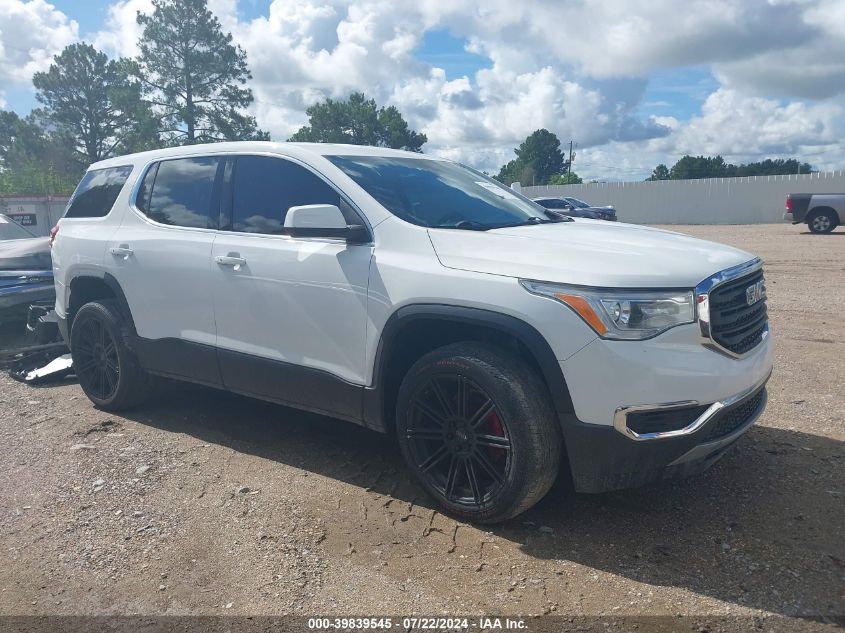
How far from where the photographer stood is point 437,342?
379 cm

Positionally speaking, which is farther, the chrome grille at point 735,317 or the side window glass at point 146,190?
the side window glass at point 146,190

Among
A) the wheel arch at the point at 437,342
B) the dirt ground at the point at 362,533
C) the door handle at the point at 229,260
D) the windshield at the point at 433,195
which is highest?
the windshield at the point at 433,195

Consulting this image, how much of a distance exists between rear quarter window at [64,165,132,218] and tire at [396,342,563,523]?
306cm

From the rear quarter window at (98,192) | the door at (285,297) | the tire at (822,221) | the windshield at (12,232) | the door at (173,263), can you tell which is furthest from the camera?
the tire at (822,221)

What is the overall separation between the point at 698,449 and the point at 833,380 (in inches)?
127

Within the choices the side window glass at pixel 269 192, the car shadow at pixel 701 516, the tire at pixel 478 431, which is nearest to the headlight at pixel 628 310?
the tire at pixel 478 431

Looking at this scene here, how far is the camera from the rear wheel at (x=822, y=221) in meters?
23.0

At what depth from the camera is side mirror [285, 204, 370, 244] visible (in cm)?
368

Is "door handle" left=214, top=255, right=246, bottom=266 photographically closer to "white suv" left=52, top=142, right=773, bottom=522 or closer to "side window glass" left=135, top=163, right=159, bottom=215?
"white suv" left=52, top=142, right=773, bottom=522

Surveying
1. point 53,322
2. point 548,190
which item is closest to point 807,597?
point 53,322

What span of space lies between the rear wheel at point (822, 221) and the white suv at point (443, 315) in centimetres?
2185

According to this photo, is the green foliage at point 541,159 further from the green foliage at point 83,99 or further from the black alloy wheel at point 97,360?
the black alloy wheel at point 97,360

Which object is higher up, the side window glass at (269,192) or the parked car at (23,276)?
the side window glass at (269,192)

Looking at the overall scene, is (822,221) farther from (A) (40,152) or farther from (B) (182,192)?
(A) (40,152)
